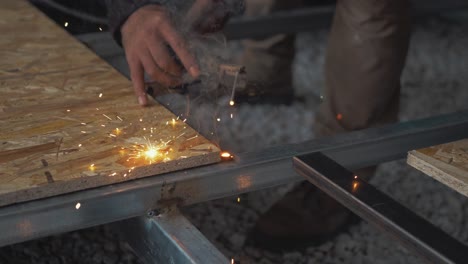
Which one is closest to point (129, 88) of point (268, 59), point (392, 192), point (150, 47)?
point (150, 47)

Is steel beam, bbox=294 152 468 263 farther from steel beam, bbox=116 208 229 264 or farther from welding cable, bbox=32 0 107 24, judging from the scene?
welding cable, bbox=32 0 107 24

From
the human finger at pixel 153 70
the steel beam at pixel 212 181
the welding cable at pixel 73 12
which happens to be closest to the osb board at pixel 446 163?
the steel beam at pixel 212 181

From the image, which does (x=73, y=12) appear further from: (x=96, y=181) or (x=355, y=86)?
(x=96, y=181)

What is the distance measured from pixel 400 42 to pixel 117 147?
3.14 feet

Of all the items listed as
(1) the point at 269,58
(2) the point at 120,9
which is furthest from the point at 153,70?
(1) the point at 269,58

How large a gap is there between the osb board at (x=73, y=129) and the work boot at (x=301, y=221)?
534 mm

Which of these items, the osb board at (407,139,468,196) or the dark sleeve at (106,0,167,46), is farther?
the dark sleeve at (106,0,167,46)

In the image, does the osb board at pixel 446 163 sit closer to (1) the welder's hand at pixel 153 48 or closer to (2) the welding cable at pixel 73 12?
(1) the welder's hand at pixel 153 48

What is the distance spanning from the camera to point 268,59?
2732 millimetres

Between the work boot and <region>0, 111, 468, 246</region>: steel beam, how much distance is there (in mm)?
493

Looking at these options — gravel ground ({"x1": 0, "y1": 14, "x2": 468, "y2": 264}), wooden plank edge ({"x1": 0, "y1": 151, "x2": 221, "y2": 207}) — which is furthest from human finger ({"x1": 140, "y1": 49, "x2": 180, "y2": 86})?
wooden plank edge ({"x1": 0, "y1": 151, "x2": 221, "y2": 207})

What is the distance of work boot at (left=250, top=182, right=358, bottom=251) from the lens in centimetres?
195

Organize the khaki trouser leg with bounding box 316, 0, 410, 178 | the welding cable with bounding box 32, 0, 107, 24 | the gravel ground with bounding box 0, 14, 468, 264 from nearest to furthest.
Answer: the gravel ground with bounding box 0, 14, 468, 264 < the khaki trouser leg with bounding box 316, 0, 410, 178 < the welding cable with bounding box 32, 0, 107, 24

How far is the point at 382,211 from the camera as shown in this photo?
1.21 meters
